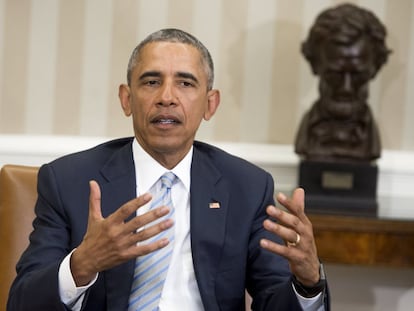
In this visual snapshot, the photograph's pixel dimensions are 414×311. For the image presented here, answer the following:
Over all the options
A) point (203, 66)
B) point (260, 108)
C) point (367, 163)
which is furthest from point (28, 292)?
point (260, 108)

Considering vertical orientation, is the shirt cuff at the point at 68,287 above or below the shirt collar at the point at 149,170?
below

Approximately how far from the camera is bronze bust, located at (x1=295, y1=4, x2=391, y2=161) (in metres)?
3.28

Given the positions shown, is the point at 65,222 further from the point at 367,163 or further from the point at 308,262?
the point at 367,163

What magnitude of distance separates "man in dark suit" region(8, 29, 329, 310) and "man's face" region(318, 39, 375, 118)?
4.04ft

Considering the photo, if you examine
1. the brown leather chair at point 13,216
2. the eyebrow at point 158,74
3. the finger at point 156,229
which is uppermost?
the eyebrow at point 158,74

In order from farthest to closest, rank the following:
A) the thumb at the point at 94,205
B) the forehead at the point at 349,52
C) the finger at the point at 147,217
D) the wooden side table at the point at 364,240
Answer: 1. the forehead at the point at 349,52
2. the wooden side table at the point at 364,240
3. the thumb at the point at 94,205
4. the finger at the point at 147,217

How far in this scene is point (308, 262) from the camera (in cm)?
174

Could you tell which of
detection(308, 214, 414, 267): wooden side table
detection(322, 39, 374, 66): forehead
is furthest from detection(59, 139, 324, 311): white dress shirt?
detection(322, 39, 374, 66): forehead

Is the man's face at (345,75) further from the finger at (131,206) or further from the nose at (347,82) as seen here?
the finger at (131,206)

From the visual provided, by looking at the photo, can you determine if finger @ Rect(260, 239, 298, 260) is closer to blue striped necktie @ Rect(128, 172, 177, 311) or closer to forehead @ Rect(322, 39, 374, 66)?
blue striped necktie @ Rect(128, 172, 177, 311)

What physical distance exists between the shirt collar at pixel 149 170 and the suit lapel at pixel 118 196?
0.02 m

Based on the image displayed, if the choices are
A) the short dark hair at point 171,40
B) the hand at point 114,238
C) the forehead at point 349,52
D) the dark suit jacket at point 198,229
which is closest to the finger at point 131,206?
the hand at point 114,238

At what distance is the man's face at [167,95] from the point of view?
2.01 metres

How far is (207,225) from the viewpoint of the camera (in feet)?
6.66
